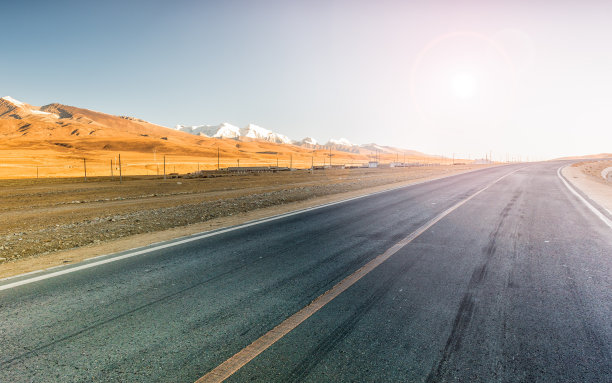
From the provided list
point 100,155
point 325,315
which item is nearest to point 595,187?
point 325,315

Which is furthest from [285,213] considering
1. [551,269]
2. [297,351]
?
[297,351]

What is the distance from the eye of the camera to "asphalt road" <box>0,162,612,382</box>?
8.15 feet

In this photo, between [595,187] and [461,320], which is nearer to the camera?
[461,320]

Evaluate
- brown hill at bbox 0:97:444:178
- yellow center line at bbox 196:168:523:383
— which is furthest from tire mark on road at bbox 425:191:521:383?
brown hill at bbox 0:97:444:178

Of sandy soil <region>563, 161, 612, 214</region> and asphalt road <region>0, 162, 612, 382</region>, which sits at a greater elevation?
sandy soil <region>563, 161, 612, 214</region>

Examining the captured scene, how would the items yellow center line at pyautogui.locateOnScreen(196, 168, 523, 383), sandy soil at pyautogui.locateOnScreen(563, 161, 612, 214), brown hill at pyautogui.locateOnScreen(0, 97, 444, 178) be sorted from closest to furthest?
1. yellow center line at pyautogui.locateOnScreen(196, 168, 523, 383)
2. sandy soil at pyautogui.locateOnScreen(563, 161, 612, 214)
3. brown hill at pyautogui.locateOnScreen(0, 97, 444, 178)

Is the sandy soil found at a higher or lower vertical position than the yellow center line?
higher

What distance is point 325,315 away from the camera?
329 cm

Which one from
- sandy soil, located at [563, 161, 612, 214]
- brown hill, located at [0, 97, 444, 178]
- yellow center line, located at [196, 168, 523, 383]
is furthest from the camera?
brown hill, located at [0, 97, 444, 178]

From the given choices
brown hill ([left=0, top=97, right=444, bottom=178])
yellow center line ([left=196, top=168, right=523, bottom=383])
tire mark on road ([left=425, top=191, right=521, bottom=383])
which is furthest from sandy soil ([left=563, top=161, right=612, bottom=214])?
brown hill ([left=0, top=97, right=444, bottom=178])

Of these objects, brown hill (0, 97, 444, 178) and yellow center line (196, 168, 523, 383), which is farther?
brown hill (0, 97, 444, 178)

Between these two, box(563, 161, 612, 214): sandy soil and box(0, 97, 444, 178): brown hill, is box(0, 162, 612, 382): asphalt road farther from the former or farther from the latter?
box(0, 97, 444, 178): brown hill

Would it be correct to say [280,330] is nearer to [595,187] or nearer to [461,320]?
[461,320]

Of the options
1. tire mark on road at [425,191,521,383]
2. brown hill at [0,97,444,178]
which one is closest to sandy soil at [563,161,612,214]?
tire mark on road at [425,191,521,383]
